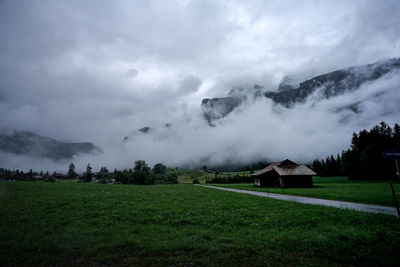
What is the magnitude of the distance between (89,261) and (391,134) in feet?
350

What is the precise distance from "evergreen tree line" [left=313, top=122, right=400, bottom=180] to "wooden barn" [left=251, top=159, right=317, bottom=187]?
3776 cm

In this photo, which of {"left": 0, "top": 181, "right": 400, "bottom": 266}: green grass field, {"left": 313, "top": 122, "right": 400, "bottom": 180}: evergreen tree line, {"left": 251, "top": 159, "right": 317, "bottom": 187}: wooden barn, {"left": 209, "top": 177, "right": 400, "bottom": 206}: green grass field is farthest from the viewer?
{"left": 313, "top": 122, "right": 400, "bottom": 180}: evergreen tree line

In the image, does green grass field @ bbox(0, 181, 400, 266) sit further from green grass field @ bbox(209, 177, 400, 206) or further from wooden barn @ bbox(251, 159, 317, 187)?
wooden barn @ bbox(251, 159, 317, 187)

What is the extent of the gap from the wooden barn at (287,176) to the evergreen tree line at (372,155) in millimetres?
37760

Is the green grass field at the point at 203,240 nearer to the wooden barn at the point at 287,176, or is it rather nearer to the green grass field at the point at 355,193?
the green grass field at the point at 355,193

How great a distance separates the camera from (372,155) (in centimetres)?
6775

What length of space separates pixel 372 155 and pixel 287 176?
47.5 meters

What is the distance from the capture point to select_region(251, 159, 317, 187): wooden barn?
45312mm

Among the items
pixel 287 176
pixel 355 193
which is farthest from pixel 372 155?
pixel 355 193

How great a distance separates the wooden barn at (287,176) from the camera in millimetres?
45312

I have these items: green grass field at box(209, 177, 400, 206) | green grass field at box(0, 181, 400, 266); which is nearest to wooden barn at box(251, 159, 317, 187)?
green grass field at box(209, 177, 400, 206)

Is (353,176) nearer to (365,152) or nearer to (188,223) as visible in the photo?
(365,152)

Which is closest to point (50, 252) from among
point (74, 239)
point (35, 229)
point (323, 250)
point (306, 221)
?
point (74, 239)

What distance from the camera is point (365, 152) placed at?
232 ft
